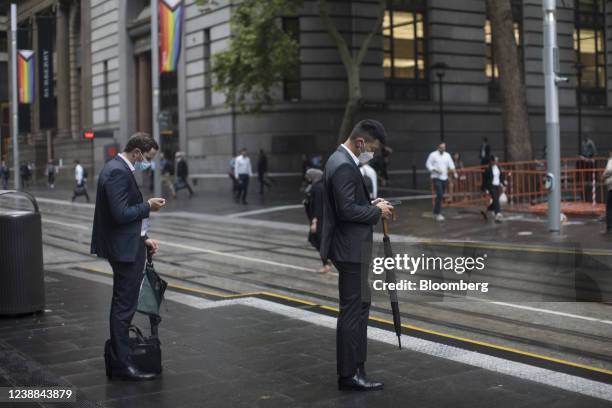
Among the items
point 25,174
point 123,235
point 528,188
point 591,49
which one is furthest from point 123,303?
point 25,174

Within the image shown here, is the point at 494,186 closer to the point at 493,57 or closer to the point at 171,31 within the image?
the point at 171,31

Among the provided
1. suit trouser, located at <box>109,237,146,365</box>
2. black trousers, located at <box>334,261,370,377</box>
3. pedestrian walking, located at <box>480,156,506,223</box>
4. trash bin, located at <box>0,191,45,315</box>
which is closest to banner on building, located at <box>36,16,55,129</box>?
pedestrian walking, located at <box>480,156,506,223</box>

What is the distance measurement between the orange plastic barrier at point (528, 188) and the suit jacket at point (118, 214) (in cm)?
1554

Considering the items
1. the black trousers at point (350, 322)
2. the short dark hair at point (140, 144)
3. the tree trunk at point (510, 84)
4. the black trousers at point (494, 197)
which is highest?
the tree trunk at point (510, 84)

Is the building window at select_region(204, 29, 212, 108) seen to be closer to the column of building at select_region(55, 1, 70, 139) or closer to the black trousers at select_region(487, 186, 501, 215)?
the column of building at select_region(55, 1, 70, 139)

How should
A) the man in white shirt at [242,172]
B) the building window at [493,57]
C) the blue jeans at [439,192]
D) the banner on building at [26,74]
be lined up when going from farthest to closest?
1. the building window at [493,57]
2. the banner on building at [26,74]
3. the man in white shirt at [242,172]
4. the blue jeans at [439,192]

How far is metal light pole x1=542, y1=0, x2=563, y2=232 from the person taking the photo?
16.4 meters

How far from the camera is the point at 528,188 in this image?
2161 cm

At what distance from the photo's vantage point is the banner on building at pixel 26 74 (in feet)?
109

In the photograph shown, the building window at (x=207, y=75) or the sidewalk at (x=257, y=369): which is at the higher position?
the building window at (x=207, y=75)

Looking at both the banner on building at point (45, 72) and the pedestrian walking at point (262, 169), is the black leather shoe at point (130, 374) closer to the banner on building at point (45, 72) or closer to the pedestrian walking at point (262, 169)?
the pedestrian walking at point (262, 169)

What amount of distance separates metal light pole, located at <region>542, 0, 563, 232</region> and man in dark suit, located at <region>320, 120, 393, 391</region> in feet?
37.8

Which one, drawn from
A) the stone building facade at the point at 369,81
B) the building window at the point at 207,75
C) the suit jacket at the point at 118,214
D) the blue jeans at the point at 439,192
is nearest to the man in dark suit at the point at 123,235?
the suit jacket at the point at 118,214

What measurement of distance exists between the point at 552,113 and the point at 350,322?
1232 centimetres
